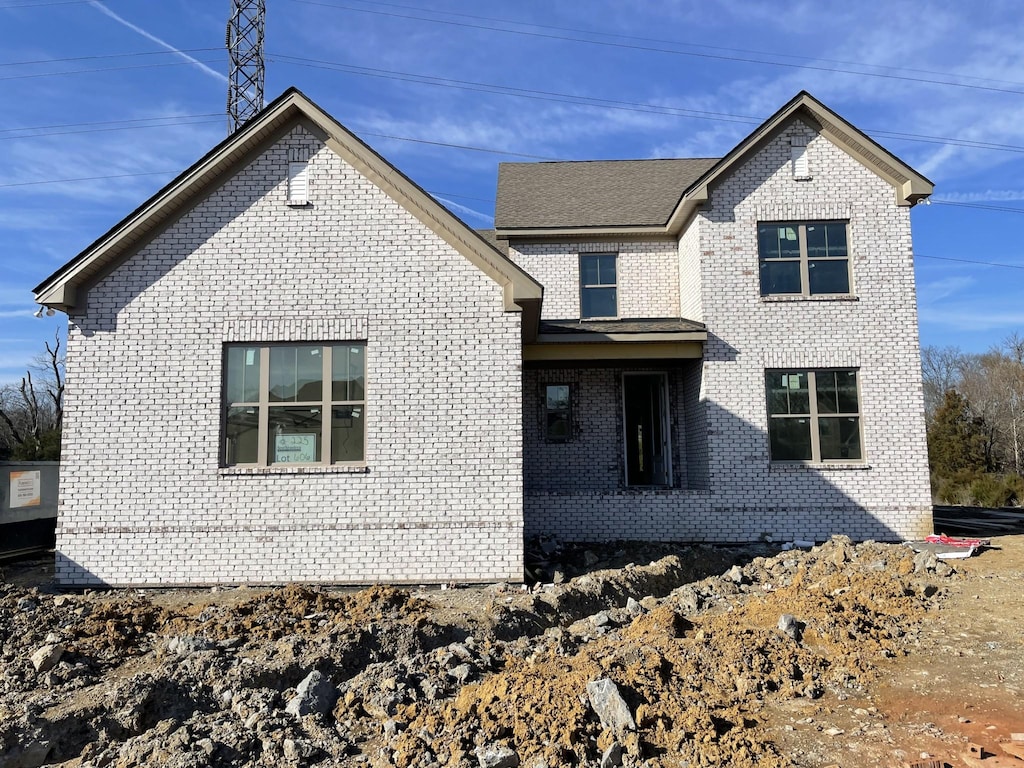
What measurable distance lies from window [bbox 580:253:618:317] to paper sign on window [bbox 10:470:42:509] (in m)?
10.9

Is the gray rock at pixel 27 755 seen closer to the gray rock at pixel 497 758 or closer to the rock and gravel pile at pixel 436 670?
the rock and gravel pile at pixel 436 670

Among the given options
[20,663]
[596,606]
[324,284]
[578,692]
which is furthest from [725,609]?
[20,663]

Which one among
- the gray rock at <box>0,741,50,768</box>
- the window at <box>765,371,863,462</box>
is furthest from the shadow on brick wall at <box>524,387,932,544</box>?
the gray rock at <box>0,741,50,768</box>

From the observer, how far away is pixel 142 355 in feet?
29.6

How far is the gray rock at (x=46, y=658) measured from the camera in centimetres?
586

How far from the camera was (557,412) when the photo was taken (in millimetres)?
13812

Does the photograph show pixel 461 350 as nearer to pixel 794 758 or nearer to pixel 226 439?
pixel 226 439

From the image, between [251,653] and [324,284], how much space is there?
4944 millimetres

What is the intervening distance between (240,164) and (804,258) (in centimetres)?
982

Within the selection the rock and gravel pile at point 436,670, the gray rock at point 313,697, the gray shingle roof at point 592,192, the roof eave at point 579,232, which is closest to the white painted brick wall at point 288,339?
the rock and gravel pile at point 436,670

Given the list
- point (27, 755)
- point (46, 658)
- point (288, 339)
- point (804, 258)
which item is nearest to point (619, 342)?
point (804, 258)

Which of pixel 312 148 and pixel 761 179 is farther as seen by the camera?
pixel 761 179

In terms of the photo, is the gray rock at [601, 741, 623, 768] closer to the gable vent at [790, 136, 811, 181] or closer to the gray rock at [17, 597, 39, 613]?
the gray rock at [17, 597, 39, 613]

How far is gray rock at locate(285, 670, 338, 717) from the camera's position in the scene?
5027 mm
